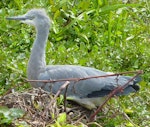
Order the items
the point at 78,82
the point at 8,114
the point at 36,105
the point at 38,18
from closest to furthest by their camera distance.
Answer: the point at 8,114, the point at 36,105, the point at 78,82, the point at 38,18

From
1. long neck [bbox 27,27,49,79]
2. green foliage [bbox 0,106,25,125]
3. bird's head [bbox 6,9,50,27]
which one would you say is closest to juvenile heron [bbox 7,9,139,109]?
long neck [bbox 27,27,49,79]

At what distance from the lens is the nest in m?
4.32

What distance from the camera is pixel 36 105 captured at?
4652 mm

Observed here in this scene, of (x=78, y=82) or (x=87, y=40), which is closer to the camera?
(x=78, y=82)

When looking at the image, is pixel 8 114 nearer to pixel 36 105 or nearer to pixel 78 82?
pixel 36 105

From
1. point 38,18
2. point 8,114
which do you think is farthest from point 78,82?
point 8,114

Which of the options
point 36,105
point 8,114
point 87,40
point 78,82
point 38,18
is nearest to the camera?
point 8,114

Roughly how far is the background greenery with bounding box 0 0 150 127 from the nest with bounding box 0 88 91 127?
2.99ft

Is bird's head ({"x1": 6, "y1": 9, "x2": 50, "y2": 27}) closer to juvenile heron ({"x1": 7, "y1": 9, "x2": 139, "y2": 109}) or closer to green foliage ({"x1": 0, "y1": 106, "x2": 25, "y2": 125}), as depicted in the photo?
juvenile heron ({"x1": 7, "y1": 9, "x2": 139, "y2": 109})

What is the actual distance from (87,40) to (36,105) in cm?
235

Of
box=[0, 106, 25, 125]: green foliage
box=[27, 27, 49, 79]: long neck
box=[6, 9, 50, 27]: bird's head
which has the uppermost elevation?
box=[6, 9, 50, 27]: bird's head

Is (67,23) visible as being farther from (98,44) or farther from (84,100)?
(84,100)

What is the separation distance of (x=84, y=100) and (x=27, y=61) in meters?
0.87

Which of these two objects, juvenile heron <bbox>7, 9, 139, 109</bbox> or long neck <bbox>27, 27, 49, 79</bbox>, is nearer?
juvenile heron <bbox>7, 9, 139, 109</bbox>
